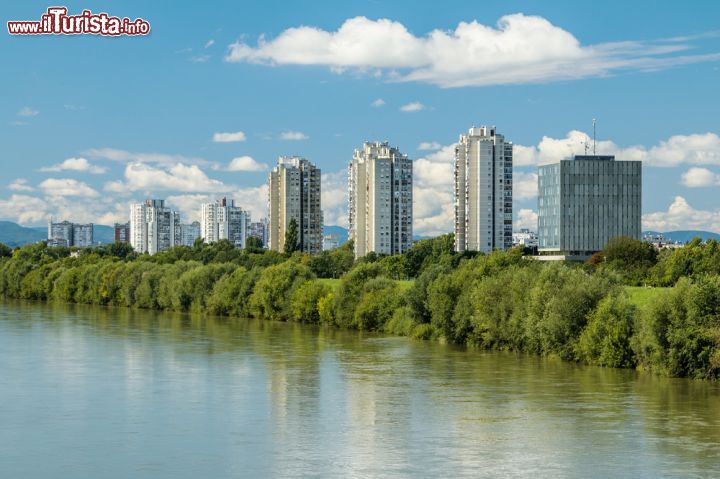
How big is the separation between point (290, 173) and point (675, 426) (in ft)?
365

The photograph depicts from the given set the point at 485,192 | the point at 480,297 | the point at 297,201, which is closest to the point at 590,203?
the point at 485,192

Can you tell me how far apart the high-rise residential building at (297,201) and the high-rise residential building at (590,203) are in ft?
113

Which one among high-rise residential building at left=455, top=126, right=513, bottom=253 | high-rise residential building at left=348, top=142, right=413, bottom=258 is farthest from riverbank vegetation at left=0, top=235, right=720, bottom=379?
high-rise residential building at left=348, top=142, right=413, bottom=258

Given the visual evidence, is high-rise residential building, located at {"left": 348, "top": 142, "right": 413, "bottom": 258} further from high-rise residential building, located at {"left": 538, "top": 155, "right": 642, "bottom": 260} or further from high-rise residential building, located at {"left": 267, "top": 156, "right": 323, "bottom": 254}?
high-rise residential building, located at {"left": 538, "top": 155, "right": 642, "bottom": 260}

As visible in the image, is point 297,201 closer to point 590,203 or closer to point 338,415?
point 590,203

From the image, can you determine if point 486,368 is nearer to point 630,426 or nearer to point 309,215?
point 630,426

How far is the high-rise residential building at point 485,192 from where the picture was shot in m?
116

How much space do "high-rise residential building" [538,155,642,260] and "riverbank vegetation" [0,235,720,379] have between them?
21.0 meters

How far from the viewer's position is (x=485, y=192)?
11575 cm

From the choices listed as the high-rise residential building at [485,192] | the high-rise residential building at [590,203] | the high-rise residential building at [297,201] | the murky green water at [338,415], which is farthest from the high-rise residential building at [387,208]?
the murky green water at [338,415]

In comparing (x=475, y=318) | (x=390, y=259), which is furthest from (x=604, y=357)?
(x=390, y=259)

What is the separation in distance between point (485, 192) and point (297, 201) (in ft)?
97.2

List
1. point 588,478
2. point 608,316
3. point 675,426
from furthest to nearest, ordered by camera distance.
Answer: point 608,316 → point 675,426 → point 588,478

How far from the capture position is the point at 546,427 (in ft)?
83.6
